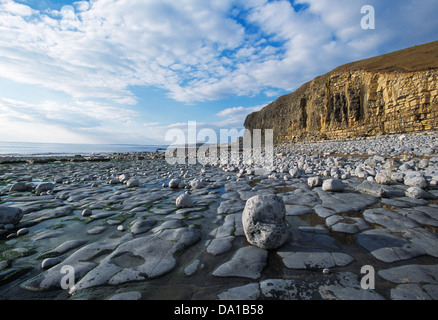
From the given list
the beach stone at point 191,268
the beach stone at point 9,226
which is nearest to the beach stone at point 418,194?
the beach stone at point 191,268

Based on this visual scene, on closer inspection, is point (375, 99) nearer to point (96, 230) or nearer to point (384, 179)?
point (384, 179)

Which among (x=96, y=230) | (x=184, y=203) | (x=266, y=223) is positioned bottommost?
(x=96, y=230)

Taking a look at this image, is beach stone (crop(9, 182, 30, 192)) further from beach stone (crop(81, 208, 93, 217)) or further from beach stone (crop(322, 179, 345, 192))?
beach stone (crop(322, 179, 345, 192))

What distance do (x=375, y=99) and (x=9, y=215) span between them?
27.4 metres

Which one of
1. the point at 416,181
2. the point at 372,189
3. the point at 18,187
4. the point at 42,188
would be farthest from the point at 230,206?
the point at 18,187

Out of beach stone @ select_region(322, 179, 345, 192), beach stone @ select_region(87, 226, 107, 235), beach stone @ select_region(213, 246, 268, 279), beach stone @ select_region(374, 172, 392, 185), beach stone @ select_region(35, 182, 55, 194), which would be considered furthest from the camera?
beach stone @ select_region(35, 182, 55, 194)

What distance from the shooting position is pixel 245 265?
156 cm

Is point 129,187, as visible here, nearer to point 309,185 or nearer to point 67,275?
point 67,275

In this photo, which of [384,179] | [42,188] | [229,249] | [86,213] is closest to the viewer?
[229,249]

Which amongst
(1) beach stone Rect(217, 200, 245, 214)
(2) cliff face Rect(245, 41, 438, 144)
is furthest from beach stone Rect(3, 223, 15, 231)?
(2) cliff face Rect(245, 41, 438, 144)

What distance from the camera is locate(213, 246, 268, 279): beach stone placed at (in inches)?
57.3

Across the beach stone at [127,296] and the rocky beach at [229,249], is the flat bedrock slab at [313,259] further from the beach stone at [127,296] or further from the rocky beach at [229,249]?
the beach stone at [127,296]

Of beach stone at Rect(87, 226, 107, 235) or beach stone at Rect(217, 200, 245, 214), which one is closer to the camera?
beach stone at Rect(87, 226, 107, 235)

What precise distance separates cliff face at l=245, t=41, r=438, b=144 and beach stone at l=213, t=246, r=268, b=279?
22483 millimetres
